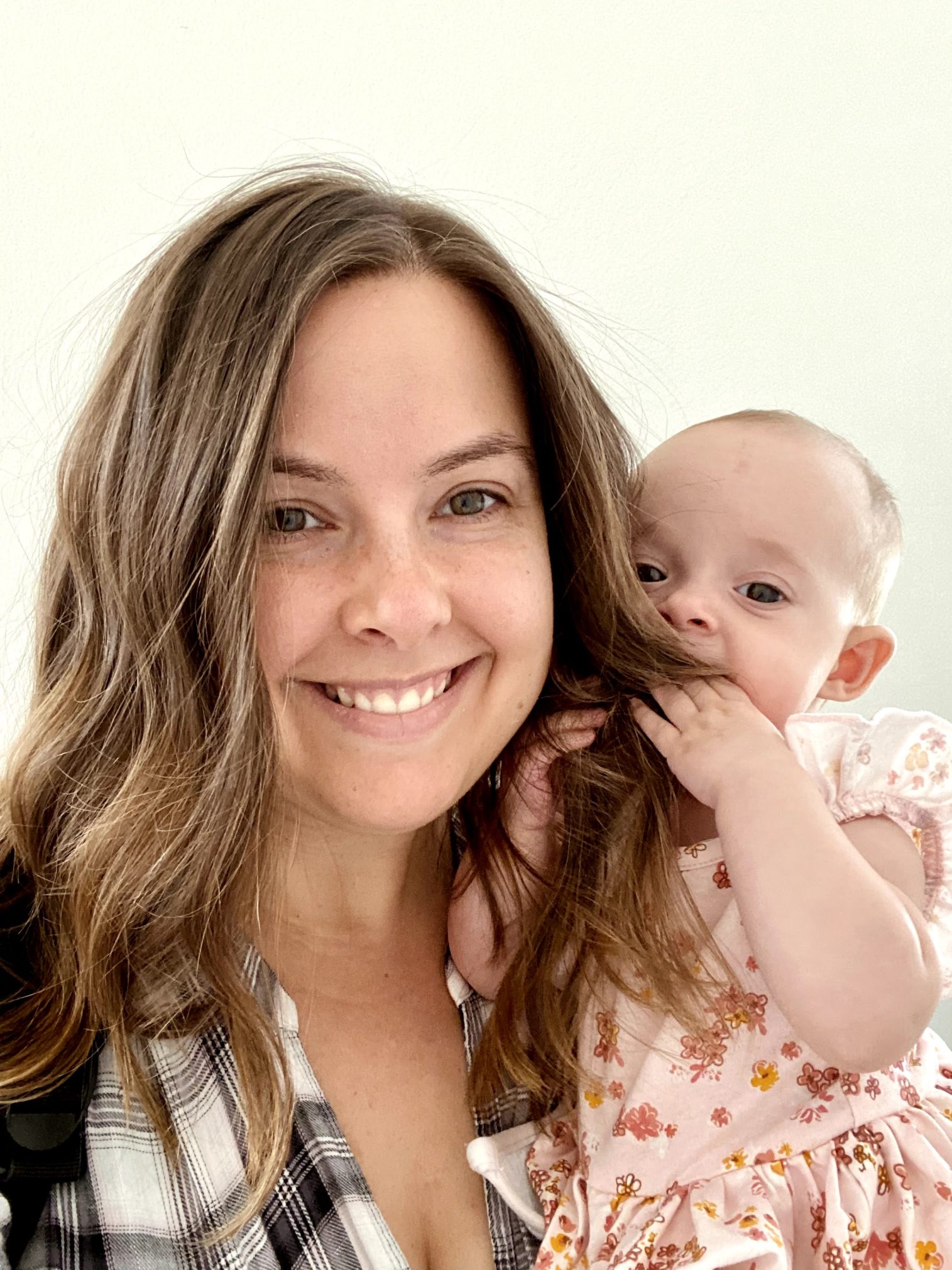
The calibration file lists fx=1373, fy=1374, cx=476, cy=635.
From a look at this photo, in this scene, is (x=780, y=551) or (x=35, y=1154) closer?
(x=35, y=1154)

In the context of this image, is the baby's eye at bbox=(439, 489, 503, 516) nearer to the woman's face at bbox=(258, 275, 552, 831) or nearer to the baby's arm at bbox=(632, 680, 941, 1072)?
the woman's face at bbox=(258, 275, 552, 831)

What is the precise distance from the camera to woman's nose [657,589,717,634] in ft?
5.03

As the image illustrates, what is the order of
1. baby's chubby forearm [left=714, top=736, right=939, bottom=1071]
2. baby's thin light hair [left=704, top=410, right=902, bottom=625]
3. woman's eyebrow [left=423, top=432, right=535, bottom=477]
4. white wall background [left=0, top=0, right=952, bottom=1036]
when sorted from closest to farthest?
baby's chubby forearm [left=714, top=736, right=939, bottom=1071]
woman's eyebrow [left=423, top=432, right=535, bottom=477]
baby's thin light hair [left=704, top=410, right=902, bottom=625]
white wall background [left=0, top=0, right=952, bottom=1036]

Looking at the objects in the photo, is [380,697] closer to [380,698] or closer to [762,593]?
[380,698]

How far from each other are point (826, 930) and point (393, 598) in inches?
19.3

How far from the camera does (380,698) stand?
4.45ft

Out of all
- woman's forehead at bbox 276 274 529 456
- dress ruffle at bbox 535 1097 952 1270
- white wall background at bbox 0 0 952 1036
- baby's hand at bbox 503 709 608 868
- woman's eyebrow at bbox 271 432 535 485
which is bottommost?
dress ruffle at bbox 535 1097 952 1270

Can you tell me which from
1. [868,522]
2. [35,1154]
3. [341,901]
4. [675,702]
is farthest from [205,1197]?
[868,522]

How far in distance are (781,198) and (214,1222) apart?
2004 millimetres

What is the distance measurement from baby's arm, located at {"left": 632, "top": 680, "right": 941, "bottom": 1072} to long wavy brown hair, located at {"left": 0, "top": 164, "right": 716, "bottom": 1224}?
18 centimetres

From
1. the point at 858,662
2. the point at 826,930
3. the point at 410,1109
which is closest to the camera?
the point at 826,930

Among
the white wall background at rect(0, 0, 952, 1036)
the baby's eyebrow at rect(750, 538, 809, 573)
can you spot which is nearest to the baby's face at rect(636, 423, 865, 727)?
the baby's eyebrow at rect(750, 538, 809, 573)

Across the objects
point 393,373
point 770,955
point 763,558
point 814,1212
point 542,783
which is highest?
point 393,373

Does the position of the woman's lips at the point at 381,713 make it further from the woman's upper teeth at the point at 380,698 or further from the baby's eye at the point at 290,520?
the baby's eye at the point at 290,520
